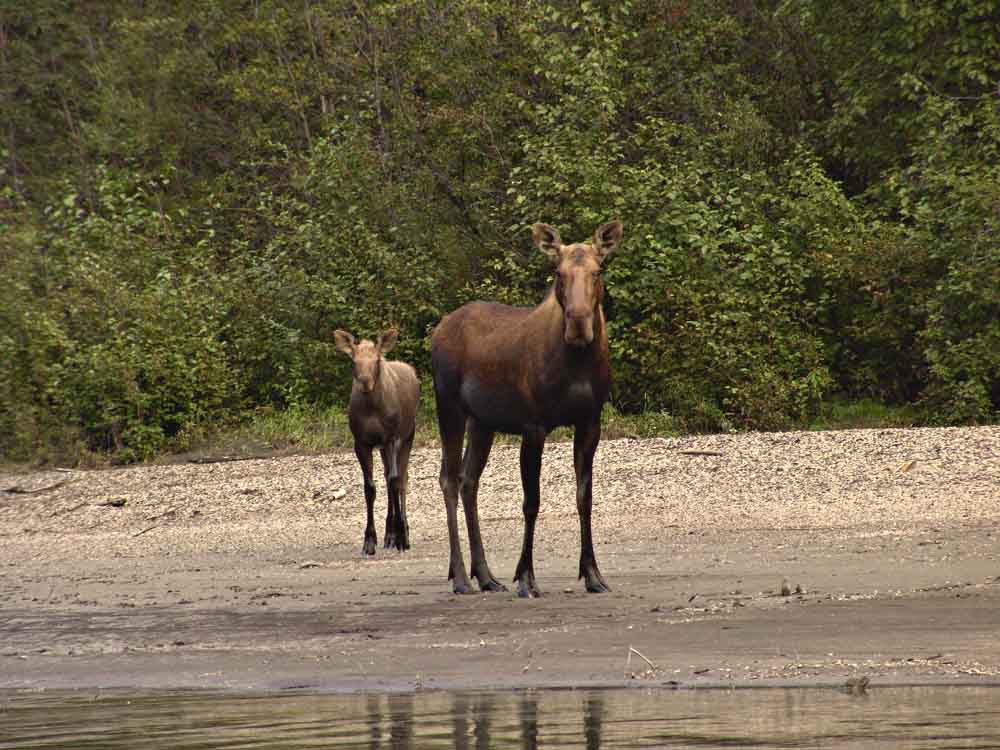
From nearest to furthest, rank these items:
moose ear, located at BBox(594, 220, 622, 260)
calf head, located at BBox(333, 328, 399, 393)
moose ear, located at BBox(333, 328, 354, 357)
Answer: moose ear, located at BBox(594, 220, 622, 260)
calf head, located at BBox(333, 328, 399, 393)
moose ear, located at BBox(333, 328, 354, 357)

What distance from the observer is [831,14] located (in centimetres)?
2708

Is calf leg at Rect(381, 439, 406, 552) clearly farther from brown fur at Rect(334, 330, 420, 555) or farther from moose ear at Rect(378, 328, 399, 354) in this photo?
moose ear at Rect(378, 328, 399, 354)

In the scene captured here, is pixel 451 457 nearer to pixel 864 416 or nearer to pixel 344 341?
pixel 344 341

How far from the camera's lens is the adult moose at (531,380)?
11.4 m

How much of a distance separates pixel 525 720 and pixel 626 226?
57.4ft

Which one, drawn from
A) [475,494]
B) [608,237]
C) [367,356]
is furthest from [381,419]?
[608,237]

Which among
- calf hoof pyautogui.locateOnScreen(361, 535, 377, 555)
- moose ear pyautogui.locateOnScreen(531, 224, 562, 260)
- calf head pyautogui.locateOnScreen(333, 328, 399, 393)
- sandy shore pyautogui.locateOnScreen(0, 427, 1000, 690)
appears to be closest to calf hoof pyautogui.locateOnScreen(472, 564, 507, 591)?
sandy shore pyautogui.locateOnScreen(0, 427, 1000, 690)

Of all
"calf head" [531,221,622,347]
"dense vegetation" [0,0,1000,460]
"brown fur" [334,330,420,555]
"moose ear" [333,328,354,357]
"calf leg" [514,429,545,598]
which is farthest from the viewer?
"dense vegetation" [0,0,1000,460]

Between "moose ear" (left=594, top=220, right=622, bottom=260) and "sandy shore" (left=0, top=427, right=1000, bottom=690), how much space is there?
218 cm

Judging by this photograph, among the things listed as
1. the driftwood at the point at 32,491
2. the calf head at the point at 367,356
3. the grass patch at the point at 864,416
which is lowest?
the driftwood at the point at 32,491

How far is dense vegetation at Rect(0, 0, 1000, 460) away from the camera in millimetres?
23391

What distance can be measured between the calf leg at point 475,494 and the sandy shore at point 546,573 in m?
0.31

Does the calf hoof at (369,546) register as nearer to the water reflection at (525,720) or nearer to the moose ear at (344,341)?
the moose ear at (344,341)

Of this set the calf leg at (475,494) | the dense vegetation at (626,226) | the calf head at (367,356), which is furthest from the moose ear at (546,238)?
the dense vegetation at (626,226)
